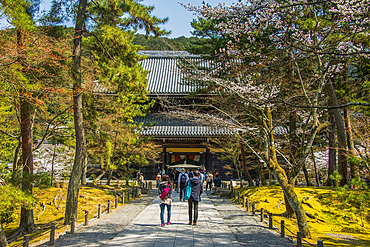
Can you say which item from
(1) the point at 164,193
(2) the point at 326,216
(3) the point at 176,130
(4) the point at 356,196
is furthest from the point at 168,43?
(3) the point at 176,130

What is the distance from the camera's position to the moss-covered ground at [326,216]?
27.8 ft

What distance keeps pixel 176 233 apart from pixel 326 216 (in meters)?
6.68

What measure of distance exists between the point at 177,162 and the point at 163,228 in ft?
50.7

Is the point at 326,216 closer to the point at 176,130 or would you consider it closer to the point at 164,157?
the point at 176,130

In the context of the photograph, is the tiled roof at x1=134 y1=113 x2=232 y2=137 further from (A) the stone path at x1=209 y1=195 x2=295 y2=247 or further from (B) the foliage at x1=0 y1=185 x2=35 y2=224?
(B) the foliage at x1=0 y1=185 x2=35 y2=224

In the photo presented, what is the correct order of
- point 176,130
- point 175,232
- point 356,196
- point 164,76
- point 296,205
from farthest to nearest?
point 164,76, point 176,130, point 356,196, point 296,205, point 175,232

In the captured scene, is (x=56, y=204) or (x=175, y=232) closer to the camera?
(x=175, y=232)

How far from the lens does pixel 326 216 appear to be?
33.2ft

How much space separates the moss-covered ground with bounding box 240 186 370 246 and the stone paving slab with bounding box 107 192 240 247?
2.26m

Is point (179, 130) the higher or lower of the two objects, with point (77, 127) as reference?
higher

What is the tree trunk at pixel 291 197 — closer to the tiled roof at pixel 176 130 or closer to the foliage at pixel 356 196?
the foliage at pixel 356 196

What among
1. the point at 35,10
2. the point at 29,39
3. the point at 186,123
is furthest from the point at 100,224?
the point at 186,123

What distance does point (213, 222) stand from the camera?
8586 millimetres

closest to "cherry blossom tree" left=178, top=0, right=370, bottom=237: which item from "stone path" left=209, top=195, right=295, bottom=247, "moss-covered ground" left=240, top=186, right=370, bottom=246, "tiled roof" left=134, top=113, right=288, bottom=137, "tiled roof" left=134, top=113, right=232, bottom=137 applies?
"stone path" left=209, top=195, right=295, bottom=247
